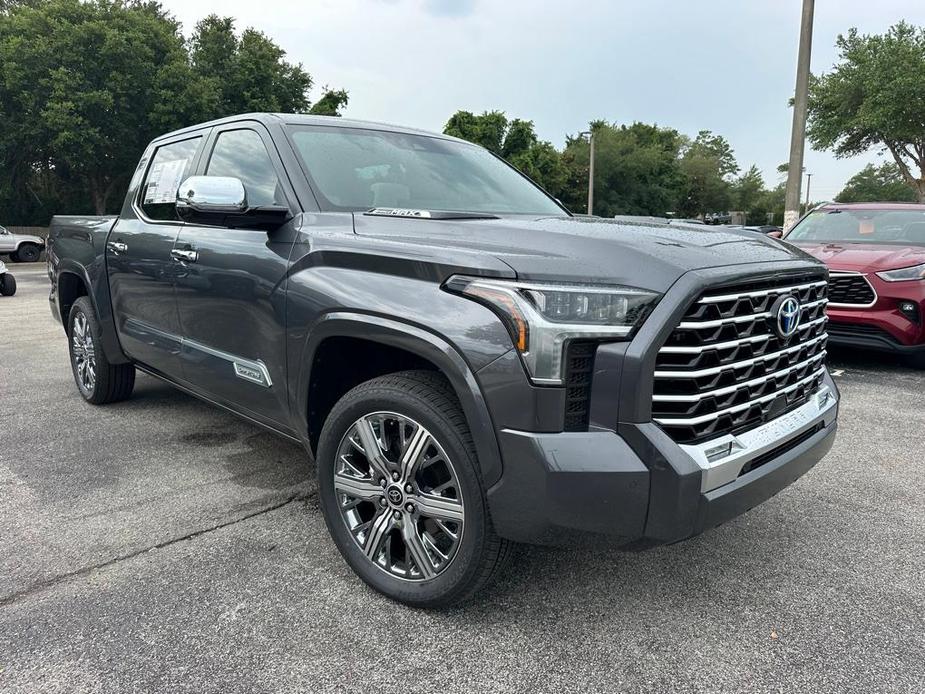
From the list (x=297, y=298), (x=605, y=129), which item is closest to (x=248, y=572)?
(x=297, y=298)

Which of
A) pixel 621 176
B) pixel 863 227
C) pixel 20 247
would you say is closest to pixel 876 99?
pixel 863 227

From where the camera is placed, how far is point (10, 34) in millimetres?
23906

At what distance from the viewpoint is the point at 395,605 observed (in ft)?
7.90

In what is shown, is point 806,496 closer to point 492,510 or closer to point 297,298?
point 492,510

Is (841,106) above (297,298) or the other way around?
above

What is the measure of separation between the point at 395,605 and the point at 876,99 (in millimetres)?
25691

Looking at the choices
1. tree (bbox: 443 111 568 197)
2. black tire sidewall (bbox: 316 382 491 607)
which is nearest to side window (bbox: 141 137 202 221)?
black tire sidewall (bbox: 316 382 491 607)

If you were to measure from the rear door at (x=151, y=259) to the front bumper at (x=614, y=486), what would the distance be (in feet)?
7.55

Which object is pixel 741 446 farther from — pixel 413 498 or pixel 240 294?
pixel 240 294

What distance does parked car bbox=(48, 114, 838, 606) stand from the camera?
75.7 inches

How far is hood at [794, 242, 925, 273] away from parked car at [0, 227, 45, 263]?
80.1 feet

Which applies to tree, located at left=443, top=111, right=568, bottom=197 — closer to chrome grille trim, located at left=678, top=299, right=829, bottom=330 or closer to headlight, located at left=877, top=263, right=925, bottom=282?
headlight, located at left=877, top=263, right=925, bottom=282

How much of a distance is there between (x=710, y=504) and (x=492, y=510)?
2.07ft

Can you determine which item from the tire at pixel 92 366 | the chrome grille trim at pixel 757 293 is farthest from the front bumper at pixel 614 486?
the tire at pixel 92 366
